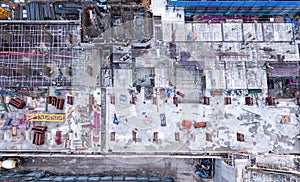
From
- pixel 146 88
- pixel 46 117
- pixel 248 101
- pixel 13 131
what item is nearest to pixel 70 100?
pixel 46 117

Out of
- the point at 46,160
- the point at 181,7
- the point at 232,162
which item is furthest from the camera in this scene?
the point at 46,160

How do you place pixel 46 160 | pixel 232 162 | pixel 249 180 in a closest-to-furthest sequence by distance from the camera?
pixel 249 180
pixel 232 162
pixel 46 160

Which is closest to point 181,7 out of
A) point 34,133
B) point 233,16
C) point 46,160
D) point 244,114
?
point 233,16

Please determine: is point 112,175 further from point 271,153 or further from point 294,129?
point 294,129

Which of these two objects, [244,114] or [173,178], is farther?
[173,178]

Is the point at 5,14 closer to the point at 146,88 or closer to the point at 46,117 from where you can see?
the point at 46,117

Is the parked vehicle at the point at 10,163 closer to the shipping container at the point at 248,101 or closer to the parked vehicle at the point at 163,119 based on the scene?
the parked vehicle at the point at 163,119

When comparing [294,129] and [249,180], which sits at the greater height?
[294,129]
